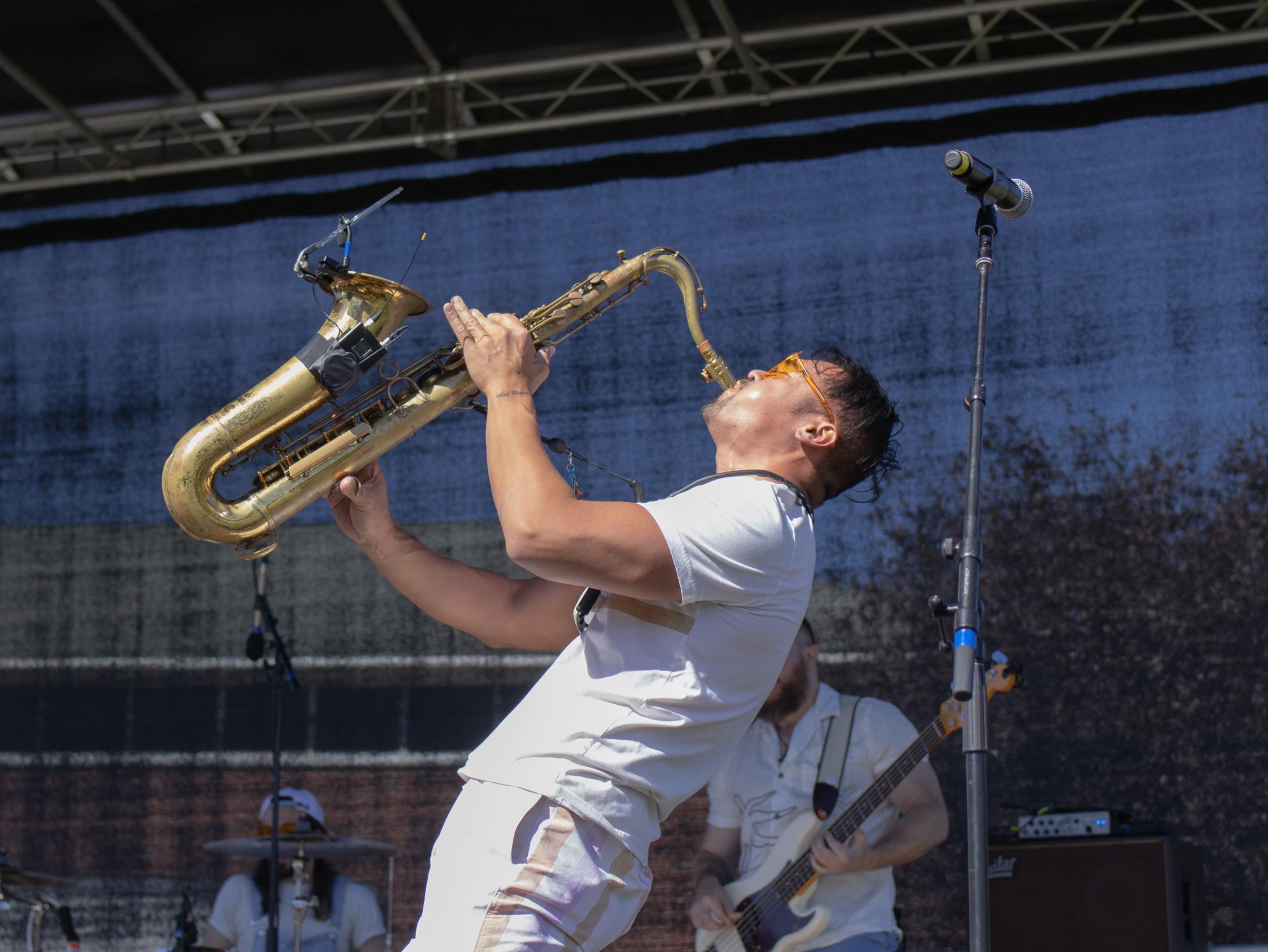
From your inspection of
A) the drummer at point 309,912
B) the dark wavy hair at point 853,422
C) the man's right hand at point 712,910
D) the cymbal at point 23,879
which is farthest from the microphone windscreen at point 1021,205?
the cymbal at point 23,879

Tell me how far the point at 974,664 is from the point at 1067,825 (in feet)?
5.76

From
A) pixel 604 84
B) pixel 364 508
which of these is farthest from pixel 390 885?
pixel 604 84

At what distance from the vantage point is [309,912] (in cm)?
516

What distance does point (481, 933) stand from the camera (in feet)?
6.46

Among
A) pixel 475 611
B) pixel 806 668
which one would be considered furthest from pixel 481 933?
pixel 806 668

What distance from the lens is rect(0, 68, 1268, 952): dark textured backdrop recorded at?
4.70 metres

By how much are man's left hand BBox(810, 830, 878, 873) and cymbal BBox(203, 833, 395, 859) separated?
5.35 ft

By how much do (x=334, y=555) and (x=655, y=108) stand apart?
222cm

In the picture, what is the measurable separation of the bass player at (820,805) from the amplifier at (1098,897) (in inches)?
11.4

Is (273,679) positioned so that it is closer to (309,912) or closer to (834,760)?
(309,912)

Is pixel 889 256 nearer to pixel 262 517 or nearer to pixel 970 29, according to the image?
pixel 970 29

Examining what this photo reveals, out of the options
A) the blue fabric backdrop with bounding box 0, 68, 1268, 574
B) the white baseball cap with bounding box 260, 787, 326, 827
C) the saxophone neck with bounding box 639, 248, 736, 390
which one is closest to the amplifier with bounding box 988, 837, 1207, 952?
the blue fabric backdrop with bounding box 0, 68, 1268, 574

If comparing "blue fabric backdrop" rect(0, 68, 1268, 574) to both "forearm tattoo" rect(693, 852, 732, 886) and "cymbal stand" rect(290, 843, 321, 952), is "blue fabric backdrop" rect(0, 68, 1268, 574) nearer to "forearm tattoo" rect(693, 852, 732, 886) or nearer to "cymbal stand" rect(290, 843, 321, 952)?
"forearm tattoo" rect(693, 852, 732, 886)

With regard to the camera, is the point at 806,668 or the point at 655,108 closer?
the point at 806,668
